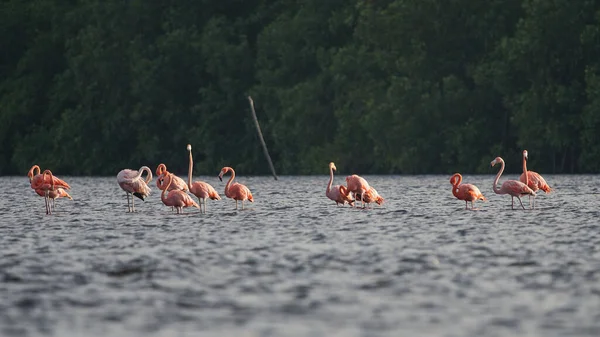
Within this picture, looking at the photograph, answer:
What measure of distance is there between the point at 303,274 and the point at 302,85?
6117 cm

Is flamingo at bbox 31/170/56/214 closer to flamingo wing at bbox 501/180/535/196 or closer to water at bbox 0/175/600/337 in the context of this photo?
water at bbox 0/175/600/337

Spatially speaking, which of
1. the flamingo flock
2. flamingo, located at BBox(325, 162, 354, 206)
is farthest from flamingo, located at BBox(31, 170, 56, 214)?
flamingo, located at BBox(325, 162, 354, 206)

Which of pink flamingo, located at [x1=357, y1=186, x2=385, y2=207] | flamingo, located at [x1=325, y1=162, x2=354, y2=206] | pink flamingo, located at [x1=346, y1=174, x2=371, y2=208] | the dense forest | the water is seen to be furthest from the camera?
the dense forest

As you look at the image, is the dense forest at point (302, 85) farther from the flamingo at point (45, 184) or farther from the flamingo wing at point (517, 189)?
the flamingo at point (45, 184)

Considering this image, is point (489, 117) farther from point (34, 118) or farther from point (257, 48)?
point (34, 118)

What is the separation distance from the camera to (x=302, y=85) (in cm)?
7888

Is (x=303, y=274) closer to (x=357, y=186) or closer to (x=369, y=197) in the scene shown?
(x=357, y=186)

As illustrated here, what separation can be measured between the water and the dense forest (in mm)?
38616

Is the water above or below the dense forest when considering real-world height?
below

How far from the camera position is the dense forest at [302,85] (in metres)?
69.0

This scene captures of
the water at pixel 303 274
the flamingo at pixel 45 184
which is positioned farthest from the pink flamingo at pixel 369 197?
the flamingo at pixel 45 184

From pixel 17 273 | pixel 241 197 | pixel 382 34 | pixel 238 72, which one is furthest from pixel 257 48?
pixel 17 273

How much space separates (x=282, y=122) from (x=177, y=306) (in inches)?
2555

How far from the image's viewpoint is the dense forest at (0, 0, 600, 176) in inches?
2717
